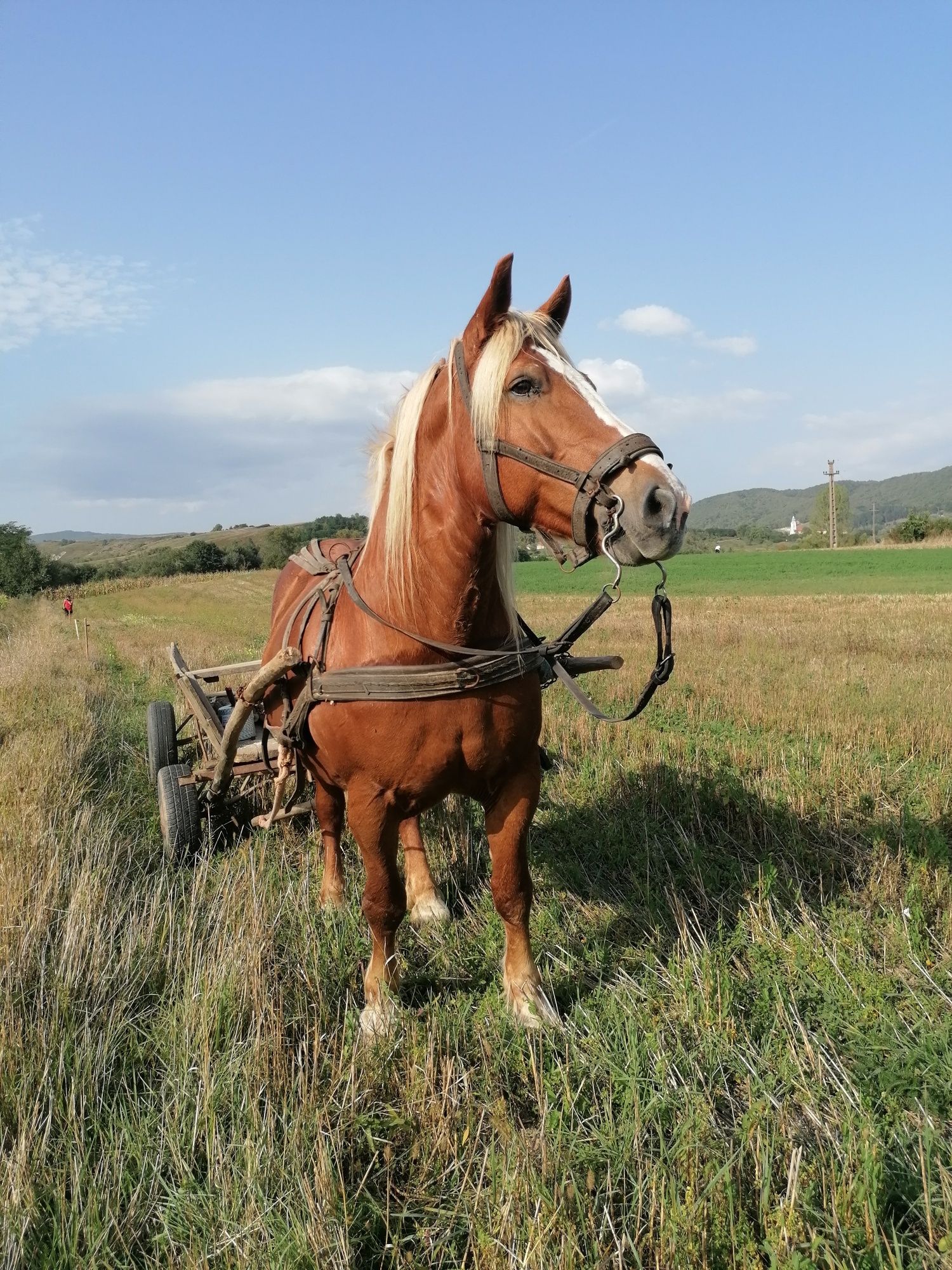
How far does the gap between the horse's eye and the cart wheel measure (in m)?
3.35

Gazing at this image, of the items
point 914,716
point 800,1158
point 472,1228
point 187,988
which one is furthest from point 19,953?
point 914,716

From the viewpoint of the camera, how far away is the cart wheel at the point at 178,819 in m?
4.48

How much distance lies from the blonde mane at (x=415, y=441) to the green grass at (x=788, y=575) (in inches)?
876

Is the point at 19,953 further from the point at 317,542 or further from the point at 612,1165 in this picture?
the point at 317,542

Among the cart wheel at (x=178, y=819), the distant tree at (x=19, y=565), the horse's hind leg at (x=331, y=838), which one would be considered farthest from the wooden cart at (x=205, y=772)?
the distant tree at (x=19, y=565)

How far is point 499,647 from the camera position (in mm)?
2904

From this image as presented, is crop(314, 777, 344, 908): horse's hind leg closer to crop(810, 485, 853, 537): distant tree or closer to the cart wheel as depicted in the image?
the cart wheel

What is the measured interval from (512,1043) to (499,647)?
1.46m

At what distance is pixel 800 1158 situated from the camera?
202 cm

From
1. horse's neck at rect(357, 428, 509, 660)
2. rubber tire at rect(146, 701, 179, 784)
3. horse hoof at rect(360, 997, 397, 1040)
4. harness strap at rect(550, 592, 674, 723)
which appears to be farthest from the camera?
rubber tire at rect(146, 701, 179, 784)

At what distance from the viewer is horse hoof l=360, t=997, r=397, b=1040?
2.83 metres

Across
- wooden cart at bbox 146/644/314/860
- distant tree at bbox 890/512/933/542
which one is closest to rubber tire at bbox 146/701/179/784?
wooden cart at bbox 146/644/314/860

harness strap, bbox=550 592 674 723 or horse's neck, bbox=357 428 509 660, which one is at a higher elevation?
horse's neck, bbox=357 428 509 660

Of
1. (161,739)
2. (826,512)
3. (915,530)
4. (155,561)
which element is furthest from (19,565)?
(826,512)
